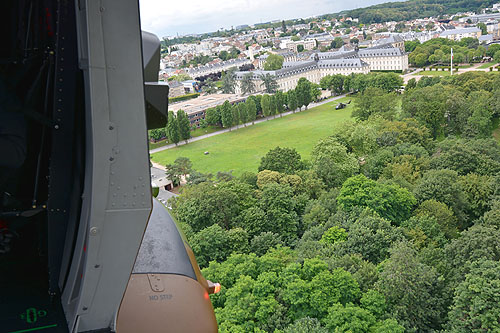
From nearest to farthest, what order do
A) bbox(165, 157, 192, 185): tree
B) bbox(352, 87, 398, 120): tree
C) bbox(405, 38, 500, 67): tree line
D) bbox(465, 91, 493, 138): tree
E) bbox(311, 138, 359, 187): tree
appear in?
bbox(311, 138, 359, 187): tree, bbox(465, 91, 493, 138): tree, bbox(165, 157, 192, 185): tree, bbox(352, 87, 398, 120): tree, bbox(405, 38, 500, 67): tree line

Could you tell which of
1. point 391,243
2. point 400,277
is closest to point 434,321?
point 400,277

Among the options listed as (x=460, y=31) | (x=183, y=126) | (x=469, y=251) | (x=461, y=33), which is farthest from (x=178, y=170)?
(x=460, y=31)

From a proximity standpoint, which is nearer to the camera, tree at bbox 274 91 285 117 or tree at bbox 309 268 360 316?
tree at bbox 309 268 360 316

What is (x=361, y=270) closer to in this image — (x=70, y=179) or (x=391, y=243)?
(x=391, y=243)

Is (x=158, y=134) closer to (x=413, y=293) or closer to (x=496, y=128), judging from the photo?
(x=496, y=128)

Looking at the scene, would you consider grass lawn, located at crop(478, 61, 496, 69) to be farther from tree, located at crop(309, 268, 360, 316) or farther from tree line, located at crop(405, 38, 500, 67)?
tree, located at crop(309, 268, 360, 316)

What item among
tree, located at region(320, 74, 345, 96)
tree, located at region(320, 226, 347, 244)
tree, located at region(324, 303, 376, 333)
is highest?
tree, located at region(320, 74, 345, 96)

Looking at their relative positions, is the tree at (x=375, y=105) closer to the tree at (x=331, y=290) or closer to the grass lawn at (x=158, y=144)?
the grass lawn at (x=158, y=144)

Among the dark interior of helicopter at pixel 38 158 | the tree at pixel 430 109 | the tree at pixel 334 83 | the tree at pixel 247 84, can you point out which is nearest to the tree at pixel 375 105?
the tree at pixel 430 109

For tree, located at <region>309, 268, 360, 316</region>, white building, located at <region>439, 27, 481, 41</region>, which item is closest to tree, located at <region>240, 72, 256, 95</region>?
white building, located at <region>439, 27, 481, 41</region>
